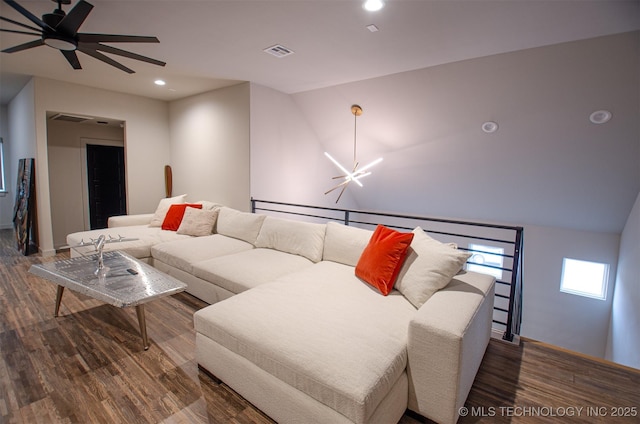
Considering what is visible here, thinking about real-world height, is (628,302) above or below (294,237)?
below

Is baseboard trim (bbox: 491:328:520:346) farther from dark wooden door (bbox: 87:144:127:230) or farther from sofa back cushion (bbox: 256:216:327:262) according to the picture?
dark wooden door (bbox: 87:144:127:230)

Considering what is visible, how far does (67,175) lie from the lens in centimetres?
555

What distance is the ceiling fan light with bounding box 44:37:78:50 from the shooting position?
2.14 m

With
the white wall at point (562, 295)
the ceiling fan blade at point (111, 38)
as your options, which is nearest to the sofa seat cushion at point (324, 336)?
the ceiling fan blade at point (111, 38)

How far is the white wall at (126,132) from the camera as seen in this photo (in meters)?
4.43

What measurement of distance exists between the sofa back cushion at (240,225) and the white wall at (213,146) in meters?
0.47

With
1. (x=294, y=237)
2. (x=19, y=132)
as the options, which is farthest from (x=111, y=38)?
(x=19, y=132)

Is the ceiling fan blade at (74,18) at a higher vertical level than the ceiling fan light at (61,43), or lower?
higher

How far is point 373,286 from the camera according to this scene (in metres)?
2.38

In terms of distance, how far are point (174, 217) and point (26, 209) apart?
88.7 inches

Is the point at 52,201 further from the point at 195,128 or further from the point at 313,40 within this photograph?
the point at 313,40

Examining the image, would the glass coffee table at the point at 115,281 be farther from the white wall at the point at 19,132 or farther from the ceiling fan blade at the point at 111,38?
the white wall at the point at 19,132

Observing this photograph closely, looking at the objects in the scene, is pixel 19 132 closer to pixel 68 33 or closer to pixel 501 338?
pixel 68 33

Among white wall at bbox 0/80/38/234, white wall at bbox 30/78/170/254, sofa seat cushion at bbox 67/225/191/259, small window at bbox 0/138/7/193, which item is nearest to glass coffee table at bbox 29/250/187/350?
sofa seat cushion at bbox 67/225/191/259
